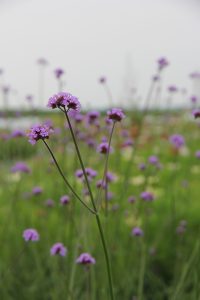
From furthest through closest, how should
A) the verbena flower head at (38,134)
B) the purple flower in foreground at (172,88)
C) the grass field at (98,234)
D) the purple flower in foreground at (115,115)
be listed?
1. the purple flower in foreground at (172,88)
2. the grass field at (98,234)
3. the purple flower in foreground at (115,115)
4. the verbena flower head at (38,134)

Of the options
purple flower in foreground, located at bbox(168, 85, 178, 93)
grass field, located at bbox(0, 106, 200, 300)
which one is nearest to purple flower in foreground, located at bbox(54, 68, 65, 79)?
grass field, located at bbox(0, 106, 200, 300)

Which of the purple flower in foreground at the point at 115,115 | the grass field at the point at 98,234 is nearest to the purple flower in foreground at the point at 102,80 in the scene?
the grass field at the point at 98,234

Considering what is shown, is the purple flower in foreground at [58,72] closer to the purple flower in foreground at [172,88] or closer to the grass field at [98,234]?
the grass field at [98,234]

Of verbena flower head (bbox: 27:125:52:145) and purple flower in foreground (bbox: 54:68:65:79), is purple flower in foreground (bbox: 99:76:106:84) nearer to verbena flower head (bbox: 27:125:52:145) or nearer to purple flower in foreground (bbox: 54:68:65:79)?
purple flower in foreground (bbox: 54:68:65:79)

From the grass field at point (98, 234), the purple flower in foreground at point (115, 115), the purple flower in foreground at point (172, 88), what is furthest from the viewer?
the purple flower in foreground at point (172, 88)

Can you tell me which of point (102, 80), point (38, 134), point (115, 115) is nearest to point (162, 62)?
point (102, 80)

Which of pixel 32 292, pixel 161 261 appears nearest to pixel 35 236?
pixel 32 292

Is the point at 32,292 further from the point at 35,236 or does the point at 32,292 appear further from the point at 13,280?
the point at 35,236

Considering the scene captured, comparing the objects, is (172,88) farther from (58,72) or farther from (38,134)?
(38,134)
